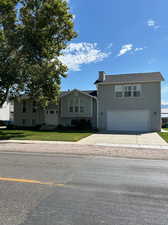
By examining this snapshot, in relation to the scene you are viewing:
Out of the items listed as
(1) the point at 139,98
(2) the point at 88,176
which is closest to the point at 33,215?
(2) the point at 88,176

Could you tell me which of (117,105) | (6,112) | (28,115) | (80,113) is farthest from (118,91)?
(6,112)

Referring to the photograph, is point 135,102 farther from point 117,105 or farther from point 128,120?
point 128,120

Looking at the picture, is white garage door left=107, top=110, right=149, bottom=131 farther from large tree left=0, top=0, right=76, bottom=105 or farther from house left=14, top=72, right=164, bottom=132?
large tree left=0, top=0, right=76, bottom=105

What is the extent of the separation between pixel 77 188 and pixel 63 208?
0.97 metres

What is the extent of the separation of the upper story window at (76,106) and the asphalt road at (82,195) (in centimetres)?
1752

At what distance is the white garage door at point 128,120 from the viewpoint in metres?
20.8

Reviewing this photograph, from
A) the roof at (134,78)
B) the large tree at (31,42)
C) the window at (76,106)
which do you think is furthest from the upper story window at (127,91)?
the large tree at (31,42)

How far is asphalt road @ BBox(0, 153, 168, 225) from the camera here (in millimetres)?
2748

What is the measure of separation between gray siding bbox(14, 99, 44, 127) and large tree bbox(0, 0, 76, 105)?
7.91 metres

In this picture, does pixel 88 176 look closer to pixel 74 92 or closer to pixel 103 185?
pixel 103 185

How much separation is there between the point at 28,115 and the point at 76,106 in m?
8.50

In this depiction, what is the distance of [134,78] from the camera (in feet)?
71.4

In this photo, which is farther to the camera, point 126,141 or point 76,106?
point 76,106

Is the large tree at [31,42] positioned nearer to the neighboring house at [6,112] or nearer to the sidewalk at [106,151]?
the sidewalk at [106,151]
